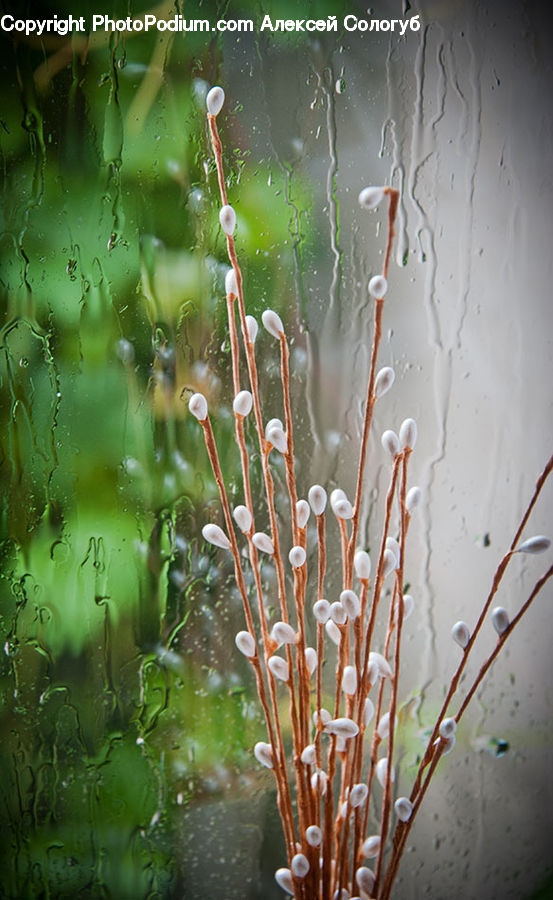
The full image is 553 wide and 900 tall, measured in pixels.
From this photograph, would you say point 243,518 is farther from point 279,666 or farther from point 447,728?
point 447,728

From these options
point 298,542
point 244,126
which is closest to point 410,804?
point 298,542

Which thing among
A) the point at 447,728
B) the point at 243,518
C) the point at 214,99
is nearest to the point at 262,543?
the point at 243,518

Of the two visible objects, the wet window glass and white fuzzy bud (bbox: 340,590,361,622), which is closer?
white fuzzy bud (bbox: 340,590,361,622)

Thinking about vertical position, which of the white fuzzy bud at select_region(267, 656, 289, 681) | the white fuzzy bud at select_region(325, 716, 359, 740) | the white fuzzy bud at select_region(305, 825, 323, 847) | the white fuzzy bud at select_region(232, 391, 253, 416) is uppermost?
the white fuzzy bud at select_region(232, 391, 253, 416)

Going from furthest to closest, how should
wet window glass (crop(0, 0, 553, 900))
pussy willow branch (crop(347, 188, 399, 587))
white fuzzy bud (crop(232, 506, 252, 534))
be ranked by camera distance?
1. wet window glass (crop(0, 0, 553, 900))
2. white fuzzy bud (crop(232, 506, 252, 534))
3. pussy willow branch (crop(347, 188, 399, 587))

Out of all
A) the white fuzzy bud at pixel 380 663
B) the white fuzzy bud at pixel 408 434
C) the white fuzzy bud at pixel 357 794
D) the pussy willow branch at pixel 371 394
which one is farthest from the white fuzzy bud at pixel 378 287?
the white fuzzy bud at pixel 357 794

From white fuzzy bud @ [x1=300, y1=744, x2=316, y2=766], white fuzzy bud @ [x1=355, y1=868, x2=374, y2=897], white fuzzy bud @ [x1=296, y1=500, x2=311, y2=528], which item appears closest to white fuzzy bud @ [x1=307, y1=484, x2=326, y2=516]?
white fuzzy bud @ [x1=296, y1=500, x2=311, y2=528]

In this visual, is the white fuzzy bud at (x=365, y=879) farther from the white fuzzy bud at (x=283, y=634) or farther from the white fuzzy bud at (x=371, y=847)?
the white fuzzy bud at (x=283, y=634)

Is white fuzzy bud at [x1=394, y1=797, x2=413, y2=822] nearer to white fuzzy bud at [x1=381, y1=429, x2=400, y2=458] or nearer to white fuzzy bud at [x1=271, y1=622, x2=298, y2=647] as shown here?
white fuzzy bud at [x1=271, y1=622, x2=298, y2=647]
